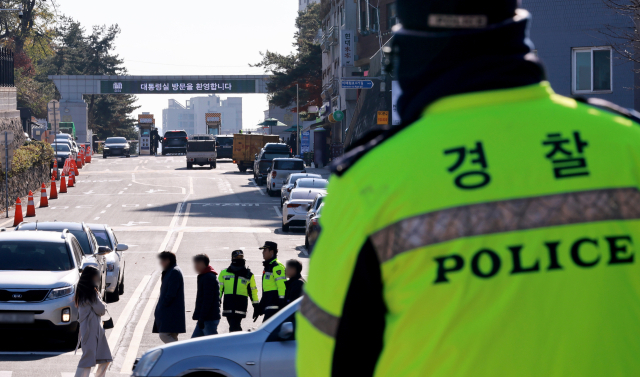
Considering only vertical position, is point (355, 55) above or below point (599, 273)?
above

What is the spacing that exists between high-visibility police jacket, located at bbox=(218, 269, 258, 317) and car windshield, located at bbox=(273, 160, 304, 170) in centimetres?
2936

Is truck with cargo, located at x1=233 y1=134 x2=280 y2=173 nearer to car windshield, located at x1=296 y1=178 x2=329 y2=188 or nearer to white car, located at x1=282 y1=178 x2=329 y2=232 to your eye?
car windshield, located at x1=296 y1=178 x2=329 y2=188

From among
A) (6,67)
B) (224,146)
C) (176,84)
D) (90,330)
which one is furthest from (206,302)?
(176,84)

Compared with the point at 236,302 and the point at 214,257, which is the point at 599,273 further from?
the point at 214,257

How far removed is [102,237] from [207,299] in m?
7.43

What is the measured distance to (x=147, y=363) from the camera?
24.1 ft

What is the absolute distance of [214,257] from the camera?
2170 cm

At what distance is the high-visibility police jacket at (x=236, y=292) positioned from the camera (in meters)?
10.6

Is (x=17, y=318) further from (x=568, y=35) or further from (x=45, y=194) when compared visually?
(x=45, y=194)

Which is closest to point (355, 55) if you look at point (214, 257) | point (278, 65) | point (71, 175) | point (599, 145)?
point (71, 175)

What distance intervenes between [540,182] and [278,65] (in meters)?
85.0

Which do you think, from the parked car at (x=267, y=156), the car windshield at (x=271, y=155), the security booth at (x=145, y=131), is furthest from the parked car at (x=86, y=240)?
the security booth at (x=145, y=131)

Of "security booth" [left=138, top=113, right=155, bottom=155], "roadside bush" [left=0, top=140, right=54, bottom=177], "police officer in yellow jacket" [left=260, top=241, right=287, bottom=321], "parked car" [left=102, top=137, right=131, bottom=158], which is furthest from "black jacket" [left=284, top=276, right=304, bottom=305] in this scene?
"security booth" [left=138, top=113, right=155, bottom=155]

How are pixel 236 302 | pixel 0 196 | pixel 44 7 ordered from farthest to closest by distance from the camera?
pixel 44 7 → pixel 0 196 → pixel 236 302
